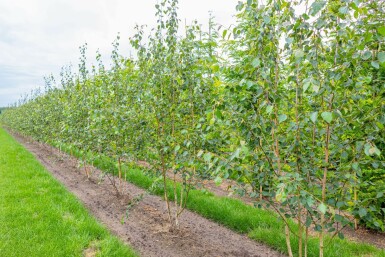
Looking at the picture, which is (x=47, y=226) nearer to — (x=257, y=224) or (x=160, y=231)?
(x=160, y=231)

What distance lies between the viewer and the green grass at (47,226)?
401 centimetres

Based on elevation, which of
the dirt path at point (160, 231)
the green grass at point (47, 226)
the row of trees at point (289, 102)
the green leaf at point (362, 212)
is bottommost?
the dirt path at point (160, 231)

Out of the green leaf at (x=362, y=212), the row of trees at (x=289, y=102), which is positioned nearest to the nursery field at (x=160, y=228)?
the row of trees at (x=289, y=102)

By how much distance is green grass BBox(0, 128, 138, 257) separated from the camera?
13.1 feet

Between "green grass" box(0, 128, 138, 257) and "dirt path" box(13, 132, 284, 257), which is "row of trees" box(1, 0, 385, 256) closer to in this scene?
"dirt path" box(13, 132, 284, 257)

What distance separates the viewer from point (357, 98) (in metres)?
2.27

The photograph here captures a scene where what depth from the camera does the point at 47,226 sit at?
15.3 ft

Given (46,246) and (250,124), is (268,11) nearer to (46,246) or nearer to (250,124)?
(250,124)

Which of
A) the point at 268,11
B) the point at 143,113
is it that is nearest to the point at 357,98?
the point at 268,11

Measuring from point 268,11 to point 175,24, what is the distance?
6.51 ft

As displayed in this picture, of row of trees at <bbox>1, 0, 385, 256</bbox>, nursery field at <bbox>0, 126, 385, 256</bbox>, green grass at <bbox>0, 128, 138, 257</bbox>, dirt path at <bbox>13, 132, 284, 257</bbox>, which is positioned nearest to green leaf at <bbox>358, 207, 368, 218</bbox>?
row of trees at <bbox>1, 0, 385, 256</bbox>

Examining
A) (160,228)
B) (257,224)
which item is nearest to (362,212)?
(257,224)

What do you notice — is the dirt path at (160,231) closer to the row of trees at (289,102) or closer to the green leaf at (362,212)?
the row of trees at (289,102)

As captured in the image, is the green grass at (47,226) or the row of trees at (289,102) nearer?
the row of trees at (289,102)
